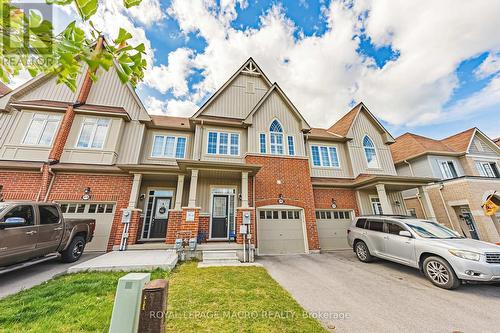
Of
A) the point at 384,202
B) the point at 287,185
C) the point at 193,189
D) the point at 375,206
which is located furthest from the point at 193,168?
the point at 375,206

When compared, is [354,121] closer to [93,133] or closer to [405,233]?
[405,233]

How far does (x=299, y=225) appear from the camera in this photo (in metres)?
9.69

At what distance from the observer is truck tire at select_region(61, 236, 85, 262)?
21.3ft

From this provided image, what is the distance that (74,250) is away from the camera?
6660 mm

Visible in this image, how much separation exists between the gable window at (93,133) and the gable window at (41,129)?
1.23m

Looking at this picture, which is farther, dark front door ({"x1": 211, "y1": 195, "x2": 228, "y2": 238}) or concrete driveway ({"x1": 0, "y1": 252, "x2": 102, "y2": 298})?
dark front door ({"x1": 211, "y1": 195, "x2": 228, "y2": 238})

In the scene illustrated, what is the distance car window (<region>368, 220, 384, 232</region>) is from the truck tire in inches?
462

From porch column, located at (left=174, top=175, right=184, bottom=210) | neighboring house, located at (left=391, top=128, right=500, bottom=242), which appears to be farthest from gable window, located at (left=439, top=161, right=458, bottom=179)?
porch column, located at (left=174, top=175, right=184, bottom=210)

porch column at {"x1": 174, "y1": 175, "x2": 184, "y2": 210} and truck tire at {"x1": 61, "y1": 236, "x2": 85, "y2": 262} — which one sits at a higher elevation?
porch column at {"x1": 174, "y1": 175, "x2": 184, "y2": 210}

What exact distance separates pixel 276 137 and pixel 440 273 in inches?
336

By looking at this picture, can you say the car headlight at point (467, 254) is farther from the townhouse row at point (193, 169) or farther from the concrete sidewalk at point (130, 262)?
the concrete sidewalk at point (130, 262)

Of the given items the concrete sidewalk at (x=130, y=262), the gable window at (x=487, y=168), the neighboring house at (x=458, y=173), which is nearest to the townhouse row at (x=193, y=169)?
the concrete sidewalk at (x=130, y=262)

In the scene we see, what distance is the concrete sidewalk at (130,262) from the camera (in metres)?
5.54

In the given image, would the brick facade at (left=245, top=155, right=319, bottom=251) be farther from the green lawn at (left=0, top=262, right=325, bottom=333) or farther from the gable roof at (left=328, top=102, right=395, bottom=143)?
the green lawn at (left=0, top=262, right=325, bottom=333)
